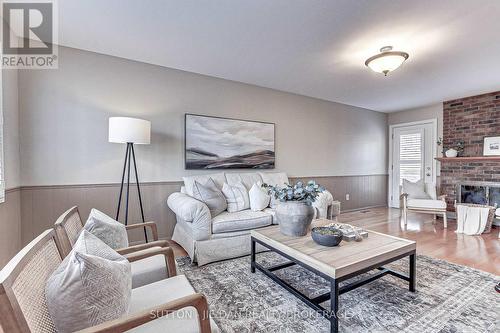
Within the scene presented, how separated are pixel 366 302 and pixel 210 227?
158 cm

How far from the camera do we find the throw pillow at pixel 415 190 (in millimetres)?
4353

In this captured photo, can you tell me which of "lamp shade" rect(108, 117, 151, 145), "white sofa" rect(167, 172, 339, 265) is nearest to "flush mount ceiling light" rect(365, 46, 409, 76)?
"white sofa" rect(167, 172, 339, 265)

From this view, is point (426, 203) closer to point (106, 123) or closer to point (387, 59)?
point (387, 59)

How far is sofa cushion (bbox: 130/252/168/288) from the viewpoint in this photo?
144 cm

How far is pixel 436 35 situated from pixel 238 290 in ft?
10.3

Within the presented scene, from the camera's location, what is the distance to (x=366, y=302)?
1800 mm

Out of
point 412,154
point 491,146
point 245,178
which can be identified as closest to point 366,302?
point 245,178

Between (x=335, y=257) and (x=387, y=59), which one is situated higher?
(x=387, y=59)

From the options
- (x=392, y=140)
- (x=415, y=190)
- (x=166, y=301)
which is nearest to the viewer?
(x=166, y=301)

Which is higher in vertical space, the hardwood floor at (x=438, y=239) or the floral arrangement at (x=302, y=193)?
the floral arrangement at (x=302, y=193)

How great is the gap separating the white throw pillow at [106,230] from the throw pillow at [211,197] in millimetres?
1245

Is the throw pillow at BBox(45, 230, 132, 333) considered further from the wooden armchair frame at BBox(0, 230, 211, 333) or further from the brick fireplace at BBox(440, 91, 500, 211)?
the brick fireplace at BBox(440, 91, 500, 211)

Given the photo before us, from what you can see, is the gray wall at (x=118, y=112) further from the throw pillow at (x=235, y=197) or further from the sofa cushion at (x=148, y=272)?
the sofa cushion at (x=148, y=272)

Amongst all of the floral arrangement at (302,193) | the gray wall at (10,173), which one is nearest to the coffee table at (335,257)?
the floral arrangement at (302,193)
